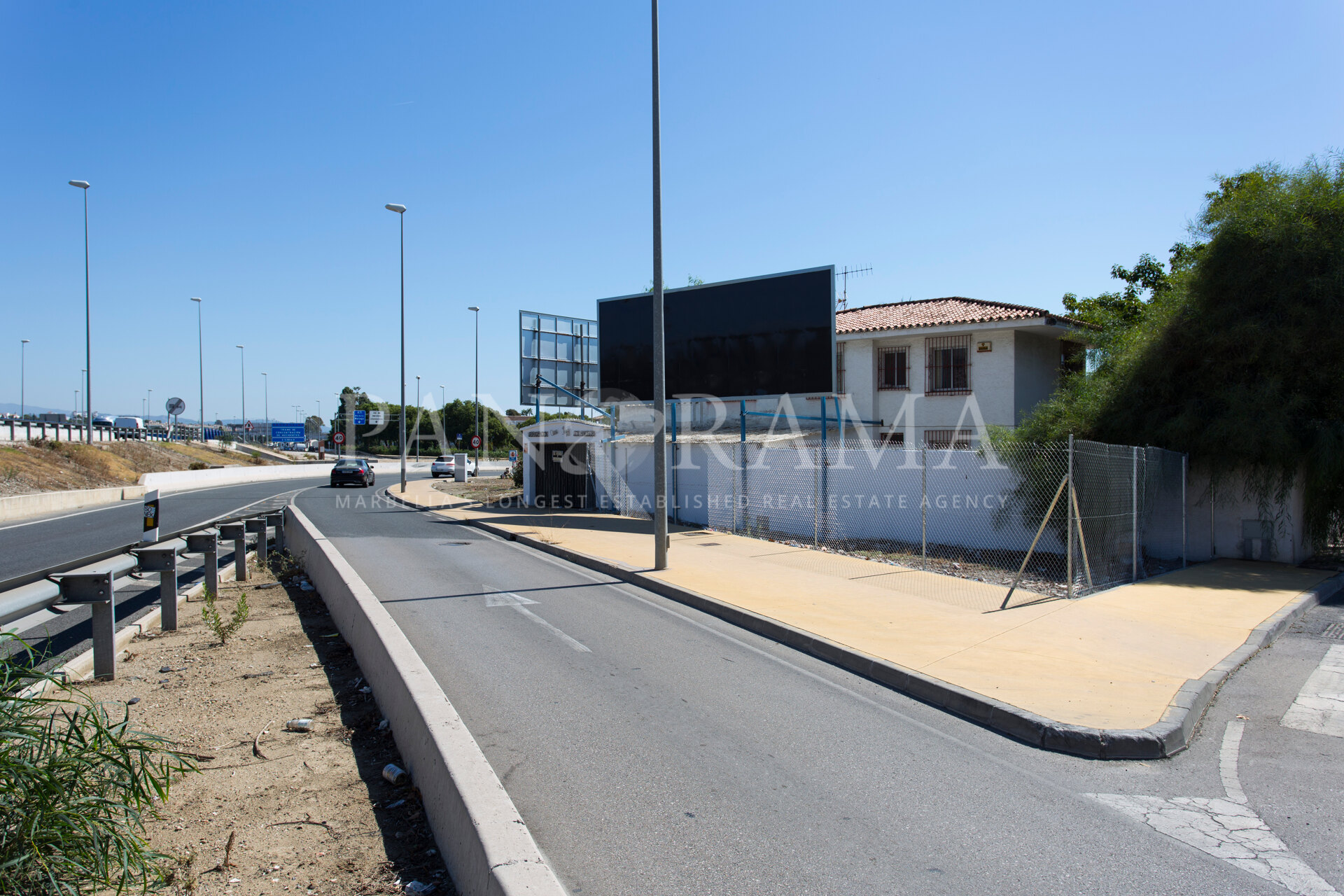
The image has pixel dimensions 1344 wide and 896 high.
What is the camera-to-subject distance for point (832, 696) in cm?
643

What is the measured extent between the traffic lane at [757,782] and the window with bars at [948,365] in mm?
16267

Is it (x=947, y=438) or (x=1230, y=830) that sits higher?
(x=947, y=438)

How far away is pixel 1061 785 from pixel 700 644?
12.9ft

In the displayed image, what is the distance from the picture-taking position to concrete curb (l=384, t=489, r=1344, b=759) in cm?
535

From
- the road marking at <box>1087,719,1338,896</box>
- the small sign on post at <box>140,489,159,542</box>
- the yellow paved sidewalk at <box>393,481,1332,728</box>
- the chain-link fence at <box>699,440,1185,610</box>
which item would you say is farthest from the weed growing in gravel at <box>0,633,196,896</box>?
the small sign on post at <box>140,489,159,542</box>

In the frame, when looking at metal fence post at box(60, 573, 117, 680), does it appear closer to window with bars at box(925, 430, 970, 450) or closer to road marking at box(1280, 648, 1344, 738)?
road marking at box(1280, 648, 1344, 738)

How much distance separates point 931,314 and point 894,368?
2.10m

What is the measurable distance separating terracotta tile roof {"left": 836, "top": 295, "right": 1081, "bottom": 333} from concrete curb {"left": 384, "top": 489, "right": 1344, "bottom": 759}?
1270 cm

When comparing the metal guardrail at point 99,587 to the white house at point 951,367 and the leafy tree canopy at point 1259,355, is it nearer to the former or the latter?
the leafy tree canopy at point 1259,355

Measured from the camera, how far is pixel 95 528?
2084cm

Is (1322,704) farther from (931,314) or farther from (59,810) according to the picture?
(931,314)

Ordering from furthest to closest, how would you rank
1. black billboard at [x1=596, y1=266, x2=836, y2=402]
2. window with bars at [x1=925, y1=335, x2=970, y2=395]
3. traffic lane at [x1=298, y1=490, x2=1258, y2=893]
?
1. window with bars at [x1=925, y1=335, x2=970, y2=395]
2. black billboard at [x1=596, y1=266, x2=836, y2=402]
3. traffic lane at [x1=298, y1=490, x2=1258, y2=893]

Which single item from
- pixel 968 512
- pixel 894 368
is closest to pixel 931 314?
pixel 894 368

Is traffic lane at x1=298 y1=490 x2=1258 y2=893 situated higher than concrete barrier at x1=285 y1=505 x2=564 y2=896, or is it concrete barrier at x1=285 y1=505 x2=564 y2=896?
concrete barrier at x1=285 y1=505 x2=564 y2=896
